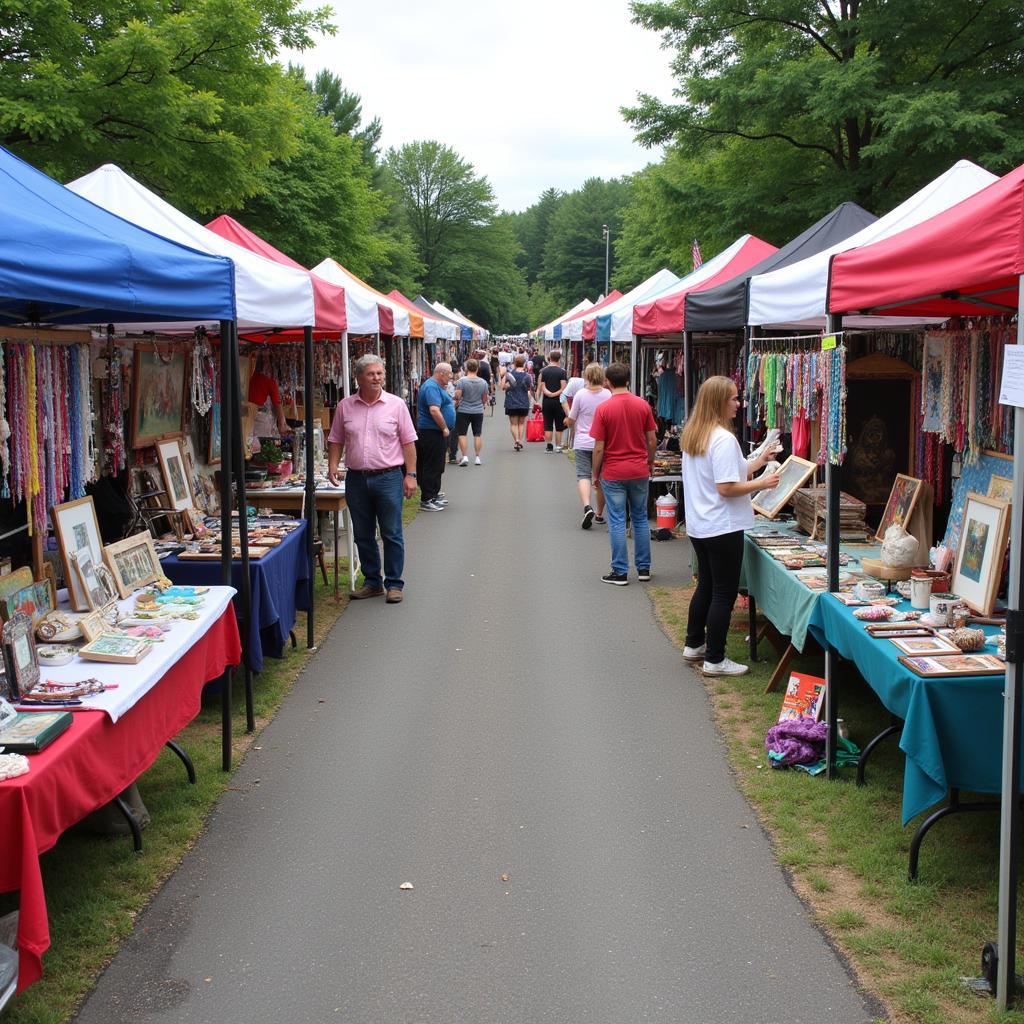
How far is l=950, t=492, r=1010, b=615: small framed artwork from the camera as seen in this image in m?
4.75

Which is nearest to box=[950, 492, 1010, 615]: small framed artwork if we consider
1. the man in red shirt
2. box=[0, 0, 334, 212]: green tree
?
the man in red shirt

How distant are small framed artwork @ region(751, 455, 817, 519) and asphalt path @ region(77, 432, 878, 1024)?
1.31 metres

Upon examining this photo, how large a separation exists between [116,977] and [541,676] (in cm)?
396

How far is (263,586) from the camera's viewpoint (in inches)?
253

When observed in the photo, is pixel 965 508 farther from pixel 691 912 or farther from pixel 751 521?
pixel 691 912

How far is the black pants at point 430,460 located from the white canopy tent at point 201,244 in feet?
23.1

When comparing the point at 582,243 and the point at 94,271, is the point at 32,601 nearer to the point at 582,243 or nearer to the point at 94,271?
the point at 94,271

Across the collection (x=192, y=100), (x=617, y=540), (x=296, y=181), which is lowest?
(x=617, y=540)

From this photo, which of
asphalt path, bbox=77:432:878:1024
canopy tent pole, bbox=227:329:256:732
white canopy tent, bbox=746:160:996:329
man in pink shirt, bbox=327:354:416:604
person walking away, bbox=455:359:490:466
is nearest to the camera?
asphalt path, bbox=77:432:878:1024

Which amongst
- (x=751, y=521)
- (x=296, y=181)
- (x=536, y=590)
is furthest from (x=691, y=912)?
(x=296, y=181)

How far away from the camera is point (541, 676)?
7.28 m

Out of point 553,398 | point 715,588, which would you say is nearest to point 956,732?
point 715,588

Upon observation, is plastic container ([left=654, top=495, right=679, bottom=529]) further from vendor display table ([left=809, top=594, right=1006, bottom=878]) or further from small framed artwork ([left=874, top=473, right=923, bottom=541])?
vendor display table ([left=809, top=594, right=1006, bottom=878])

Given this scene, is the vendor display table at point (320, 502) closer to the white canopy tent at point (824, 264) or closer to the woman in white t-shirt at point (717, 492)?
the woman in white t-shirt at point (717, 492)
